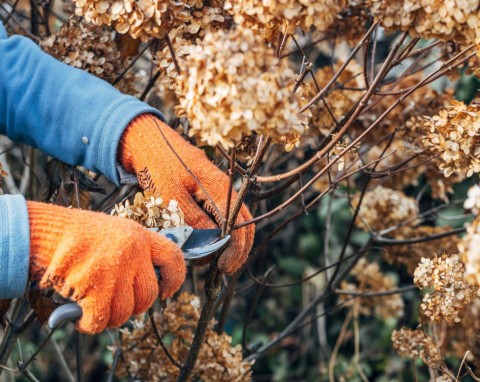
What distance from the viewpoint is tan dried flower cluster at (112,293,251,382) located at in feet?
6.10

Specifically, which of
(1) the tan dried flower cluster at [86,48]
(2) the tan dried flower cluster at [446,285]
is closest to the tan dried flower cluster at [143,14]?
(1) the tan dried flower cluster at [86,48]

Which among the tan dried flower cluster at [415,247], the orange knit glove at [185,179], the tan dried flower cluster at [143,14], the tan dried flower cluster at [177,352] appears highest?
the tan dried flower cluster at [143,14]

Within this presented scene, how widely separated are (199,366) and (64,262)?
711 mm

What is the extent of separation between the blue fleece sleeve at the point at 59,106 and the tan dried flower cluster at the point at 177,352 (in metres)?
0.48

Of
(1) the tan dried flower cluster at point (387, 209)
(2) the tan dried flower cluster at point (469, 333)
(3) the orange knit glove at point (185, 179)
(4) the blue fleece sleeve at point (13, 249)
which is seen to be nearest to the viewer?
(4) the blue fleece sleeve at point (13, 249)

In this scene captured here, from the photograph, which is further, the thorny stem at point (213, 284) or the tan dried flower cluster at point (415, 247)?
the tan dried flower cluster at point (415, 247)

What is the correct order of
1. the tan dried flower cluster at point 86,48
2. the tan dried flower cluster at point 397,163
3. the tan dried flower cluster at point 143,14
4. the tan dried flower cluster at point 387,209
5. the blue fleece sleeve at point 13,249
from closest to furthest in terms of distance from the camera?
the tan dried flower cluster at point 143,14
the blue fleece sleeve at point 13,249
the tan dried flower cluster at point 86,48
the tan dried flower cluster at point 397,163
the tan dried flower cluster at point 387,209

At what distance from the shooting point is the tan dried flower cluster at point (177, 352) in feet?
6.10

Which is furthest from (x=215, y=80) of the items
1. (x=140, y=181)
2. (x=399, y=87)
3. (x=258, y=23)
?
(x=399, y=87)

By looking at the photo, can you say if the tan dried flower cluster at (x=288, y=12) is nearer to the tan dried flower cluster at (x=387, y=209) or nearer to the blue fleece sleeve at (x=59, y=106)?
the blue fleece sleeve at (x=59, y=106)

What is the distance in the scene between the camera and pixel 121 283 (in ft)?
4.19

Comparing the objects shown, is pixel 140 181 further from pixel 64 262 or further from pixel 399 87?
pixel 399 87

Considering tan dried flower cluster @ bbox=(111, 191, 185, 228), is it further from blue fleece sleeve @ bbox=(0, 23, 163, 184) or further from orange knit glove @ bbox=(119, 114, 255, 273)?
blue fleece sleeve @ bbox=(0, 23, 163, 184)

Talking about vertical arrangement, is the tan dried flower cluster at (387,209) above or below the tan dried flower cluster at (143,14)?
below
